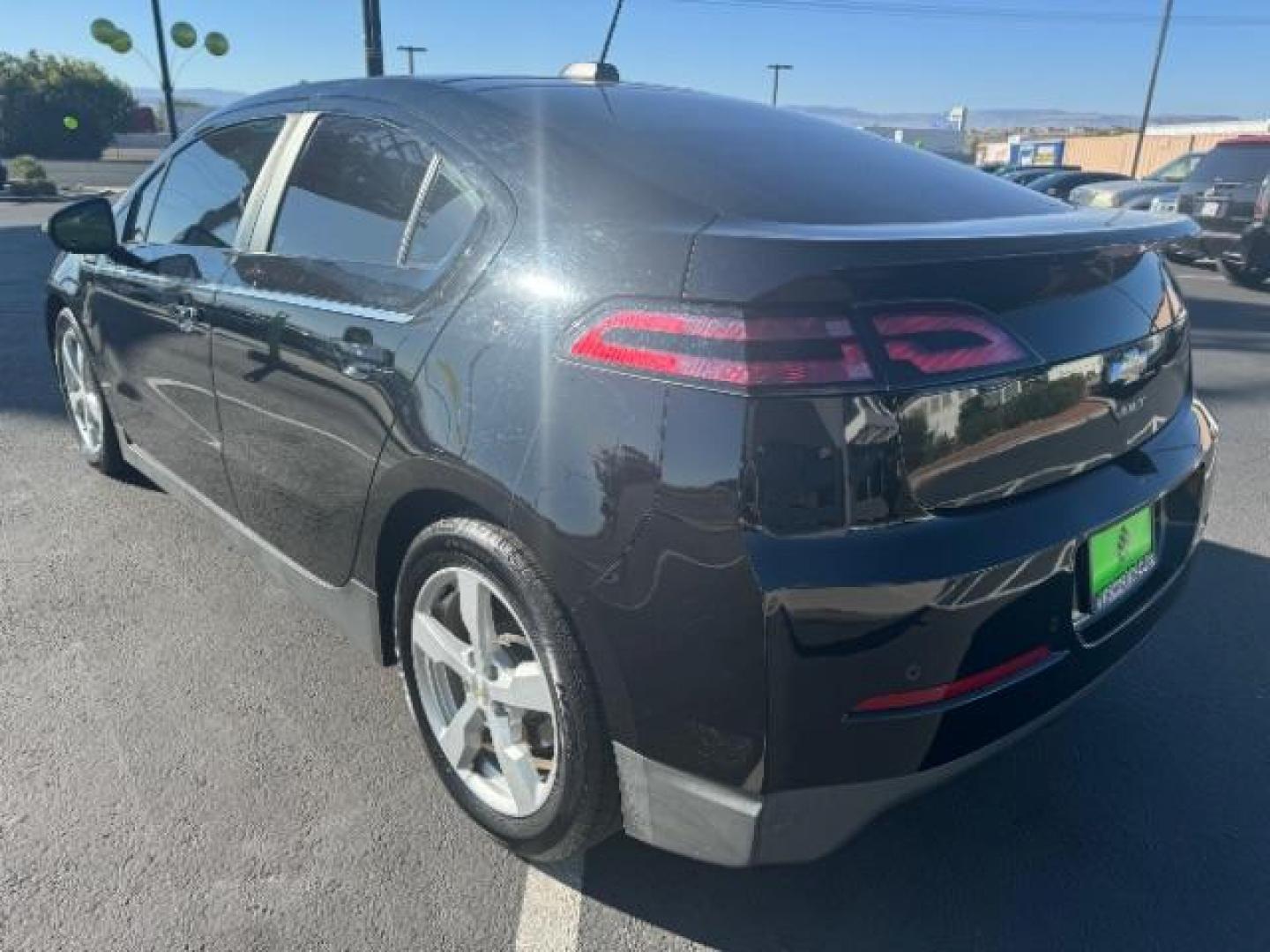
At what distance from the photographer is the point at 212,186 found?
3039 mm

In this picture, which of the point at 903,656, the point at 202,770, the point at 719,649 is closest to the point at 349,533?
the point at 202,770

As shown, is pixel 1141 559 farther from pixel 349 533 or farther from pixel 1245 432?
pixel 1245 432

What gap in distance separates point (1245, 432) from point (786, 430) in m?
4.95

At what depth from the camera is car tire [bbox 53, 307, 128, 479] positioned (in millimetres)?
4047

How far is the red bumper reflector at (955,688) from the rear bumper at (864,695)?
0.01m

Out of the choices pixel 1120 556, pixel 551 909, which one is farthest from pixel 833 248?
pixel 551 909

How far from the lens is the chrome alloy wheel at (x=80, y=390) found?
4109 millimetres

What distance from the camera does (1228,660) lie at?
2932 millimetres

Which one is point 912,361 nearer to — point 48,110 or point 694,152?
point 694,152

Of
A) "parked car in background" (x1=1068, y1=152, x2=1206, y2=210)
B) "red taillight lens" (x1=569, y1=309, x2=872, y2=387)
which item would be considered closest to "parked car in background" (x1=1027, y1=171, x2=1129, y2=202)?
"parked car in background" (x1=1068, y1=152, x2=1206, y2=210)

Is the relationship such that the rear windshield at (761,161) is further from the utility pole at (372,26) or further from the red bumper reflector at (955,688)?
the utility pole at (372,26)

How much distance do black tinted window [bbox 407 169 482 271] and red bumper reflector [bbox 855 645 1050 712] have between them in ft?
4.07

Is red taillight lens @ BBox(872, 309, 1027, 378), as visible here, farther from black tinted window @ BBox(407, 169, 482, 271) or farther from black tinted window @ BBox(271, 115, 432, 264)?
black tinted window @ BBox(271, 115, 432, 264)

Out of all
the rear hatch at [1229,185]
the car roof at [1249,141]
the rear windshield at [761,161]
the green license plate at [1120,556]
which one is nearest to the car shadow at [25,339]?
the rear windshield at [761,161]
